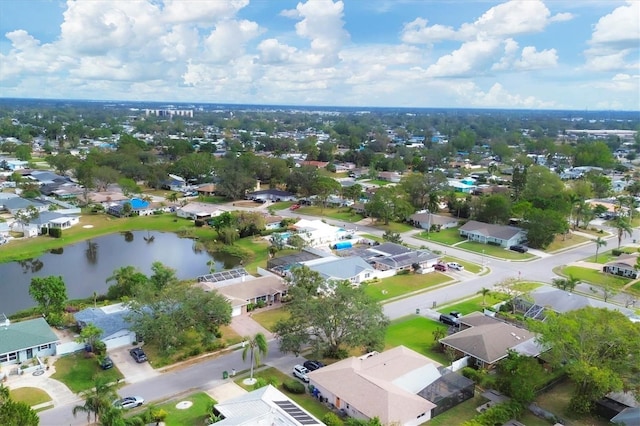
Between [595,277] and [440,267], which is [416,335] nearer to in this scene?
[440,267]

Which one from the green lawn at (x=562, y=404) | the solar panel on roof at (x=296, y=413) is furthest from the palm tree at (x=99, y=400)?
the green lawn at (x=562, y=404)

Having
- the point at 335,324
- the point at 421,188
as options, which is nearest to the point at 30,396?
the point at 335,324

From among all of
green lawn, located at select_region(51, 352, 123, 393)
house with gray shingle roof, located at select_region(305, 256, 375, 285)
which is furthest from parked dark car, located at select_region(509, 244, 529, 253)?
green lawn, located at select_region(51, 352, 123, 393)

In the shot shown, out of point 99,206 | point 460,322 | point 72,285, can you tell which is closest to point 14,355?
point 72,285

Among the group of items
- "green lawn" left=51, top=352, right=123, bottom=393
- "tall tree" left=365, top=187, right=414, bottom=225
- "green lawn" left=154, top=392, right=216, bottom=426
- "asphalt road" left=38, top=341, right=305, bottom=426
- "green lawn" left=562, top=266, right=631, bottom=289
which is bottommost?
"asphalt road" left=38, top=341, right=305, bottom=426

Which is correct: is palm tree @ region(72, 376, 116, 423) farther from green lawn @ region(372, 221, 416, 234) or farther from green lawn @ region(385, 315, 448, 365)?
green lawn @ region(372, 221, 416, 234)

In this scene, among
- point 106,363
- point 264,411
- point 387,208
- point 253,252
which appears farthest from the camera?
point 387,208
